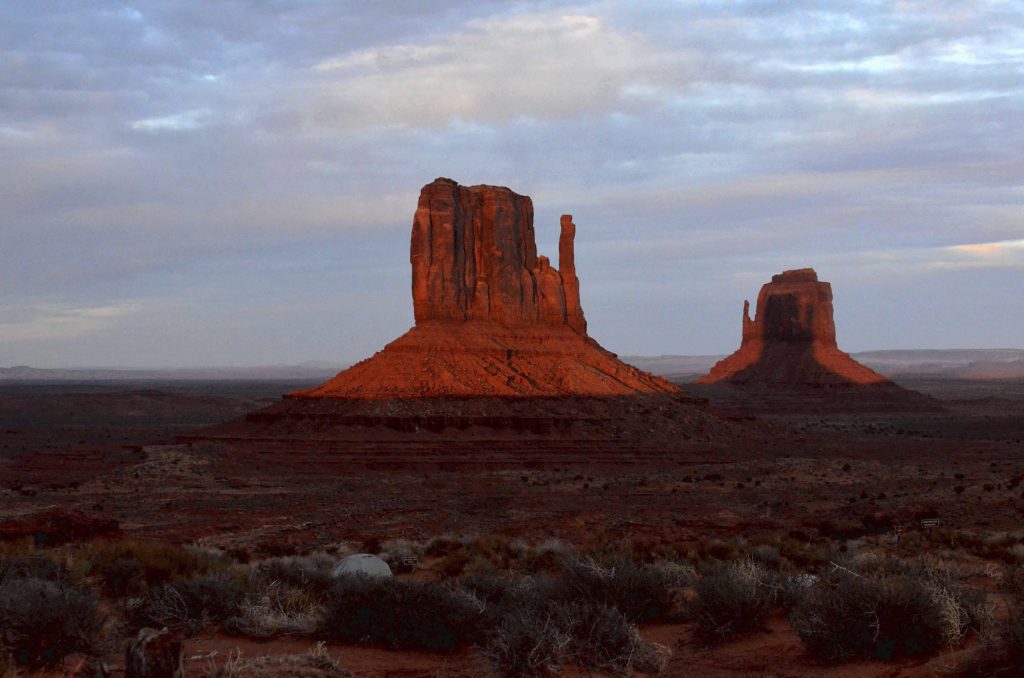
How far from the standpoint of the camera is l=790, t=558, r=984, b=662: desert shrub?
396 inches

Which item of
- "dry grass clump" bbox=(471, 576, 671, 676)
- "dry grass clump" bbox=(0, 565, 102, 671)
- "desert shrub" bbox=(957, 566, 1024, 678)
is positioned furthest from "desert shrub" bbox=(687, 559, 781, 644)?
"dry grass clump" bbox=(0, 565, 102, 671)

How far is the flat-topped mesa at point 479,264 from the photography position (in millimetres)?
72625

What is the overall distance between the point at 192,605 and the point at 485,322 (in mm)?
60507

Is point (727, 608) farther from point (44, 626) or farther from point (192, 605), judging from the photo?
point (44, 626)

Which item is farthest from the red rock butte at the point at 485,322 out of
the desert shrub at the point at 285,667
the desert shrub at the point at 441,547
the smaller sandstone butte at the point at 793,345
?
the smaller sandstone butte at the point at 793,345

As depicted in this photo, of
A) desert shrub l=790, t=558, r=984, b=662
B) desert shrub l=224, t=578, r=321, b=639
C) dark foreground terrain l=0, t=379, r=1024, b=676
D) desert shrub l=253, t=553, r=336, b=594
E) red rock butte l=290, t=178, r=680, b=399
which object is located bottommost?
dark foreground terrain l=0, t=379, r=1024, b=676

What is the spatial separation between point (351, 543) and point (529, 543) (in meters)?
4.45

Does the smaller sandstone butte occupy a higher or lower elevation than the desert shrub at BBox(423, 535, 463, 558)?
higher

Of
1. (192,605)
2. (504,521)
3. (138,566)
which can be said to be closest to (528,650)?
(192,605)

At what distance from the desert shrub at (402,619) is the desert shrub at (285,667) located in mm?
975

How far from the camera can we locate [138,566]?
48.3 ft

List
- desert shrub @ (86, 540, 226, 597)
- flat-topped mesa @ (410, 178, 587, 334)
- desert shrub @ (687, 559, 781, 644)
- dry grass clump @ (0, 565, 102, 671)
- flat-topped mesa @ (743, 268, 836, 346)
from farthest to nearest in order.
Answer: flat-topped mesa @ (743, 268, 836, 346) < flat-topped mesa @ (410, 178, 587, 334) < desert shrub @ (86, 540, 226, 597) < desert shrub @ (687, 559, 781, 644) < dry grass clump @ (0, 565, 102, 671)

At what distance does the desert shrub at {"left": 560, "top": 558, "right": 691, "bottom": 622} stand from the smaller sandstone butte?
→ 121886 mm

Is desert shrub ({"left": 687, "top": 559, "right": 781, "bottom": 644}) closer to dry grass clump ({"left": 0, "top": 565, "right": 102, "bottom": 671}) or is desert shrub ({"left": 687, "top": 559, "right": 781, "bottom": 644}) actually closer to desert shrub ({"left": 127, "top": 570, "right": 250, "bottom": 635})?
desert shrub ({"left": 127, "top": 570, "right": 250, "bottom": 635})
